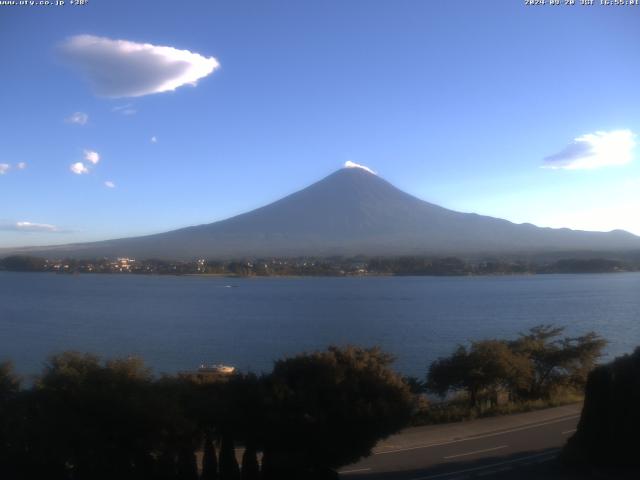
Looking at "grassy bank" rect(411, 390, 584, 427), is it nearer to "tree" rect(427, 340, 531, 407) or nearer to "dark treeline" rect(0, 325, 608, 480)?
"tree" rect(427, 340, 531, 407)

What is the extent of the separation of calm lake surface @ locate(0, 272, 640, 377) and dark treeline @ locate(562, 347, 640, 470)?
9.97 m

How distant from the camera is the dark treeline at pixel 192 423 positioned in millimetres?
7281

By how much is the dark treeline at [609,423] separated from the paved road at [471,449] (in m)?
0.64

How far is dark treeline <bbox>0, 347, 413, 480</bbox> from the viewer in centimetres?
728

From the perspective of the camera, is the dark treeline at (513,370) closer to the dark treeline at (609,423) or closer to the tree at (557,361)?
the tree at (557,361)

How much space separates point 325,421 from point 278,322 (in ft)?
77.2

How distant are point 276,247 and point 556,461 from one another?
76722 mm

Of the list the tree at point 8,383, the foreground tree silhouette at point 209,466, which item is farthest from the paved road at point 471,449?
the tree at point 8,383

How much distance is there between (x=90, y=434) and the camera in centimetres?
725

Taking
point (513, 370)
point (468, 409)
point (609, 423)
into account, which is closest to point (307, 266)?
point (513, 370)

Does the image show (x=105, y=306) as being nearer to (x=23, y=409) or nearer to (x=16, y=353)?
(x=16, y=353)

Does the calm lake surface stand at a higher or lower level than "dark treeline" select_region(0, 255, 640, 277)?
lower

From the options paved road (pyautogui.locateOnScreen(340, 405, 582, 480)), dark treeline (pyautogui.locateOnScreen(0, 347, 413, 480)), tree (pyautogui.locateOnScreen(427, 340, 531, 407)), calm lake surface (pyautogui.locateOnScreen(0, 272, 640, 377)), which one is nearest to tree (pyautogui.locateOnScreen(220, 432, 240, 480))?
dark treeline (pyautogui.locateOnScreen(0, 347, 413, 480))

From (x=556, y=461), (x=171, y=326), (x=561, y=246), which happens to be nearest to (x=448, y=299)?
(x=171, y=326)
